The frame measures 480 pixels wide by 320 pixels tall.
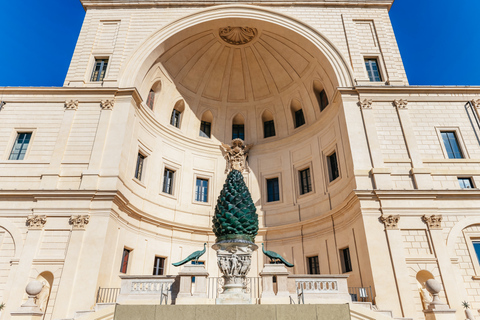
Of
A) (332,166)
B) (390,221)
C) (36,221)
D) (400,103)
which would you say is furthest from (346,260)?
(36,221)

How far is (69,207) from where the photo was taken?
1493 centimetres

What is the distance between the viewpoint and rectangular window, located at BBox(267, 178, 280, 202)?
21.9 m

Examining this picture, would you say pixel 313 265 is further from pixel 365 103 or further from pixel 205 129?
pixel 205 129

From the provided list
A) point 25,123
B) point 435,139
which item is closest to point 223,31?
point 25,123

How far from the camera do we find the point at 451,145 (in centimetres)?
1716

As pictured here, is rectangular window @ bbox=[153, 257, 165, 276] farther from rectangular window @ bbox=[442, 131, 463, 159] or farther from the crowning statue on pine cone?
rectangular window @ bbox=[442, 131, 463, 159]

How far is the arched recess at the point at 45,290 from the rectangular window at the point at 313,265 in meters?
13.4

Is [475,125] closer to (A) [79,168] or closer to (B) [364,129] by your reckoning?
(B) [364,129]

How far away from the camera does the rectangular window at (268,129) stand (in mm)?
23750

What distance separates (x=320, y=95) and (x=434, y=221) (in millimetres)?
10626

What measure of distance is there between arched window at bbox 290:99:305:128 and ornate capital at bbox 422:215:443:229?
10200mm

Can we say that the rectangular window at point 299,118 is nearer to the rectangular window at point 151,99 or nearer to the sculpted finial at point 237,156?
the sculpted finial at point 237,156

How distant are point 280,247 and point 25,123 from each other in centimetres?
1661

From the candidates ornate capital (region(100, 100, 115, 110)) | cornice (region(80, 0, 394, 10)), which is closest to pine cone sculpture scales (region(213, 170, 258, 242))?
ornate capital (region(100, 100, 115, 110))
